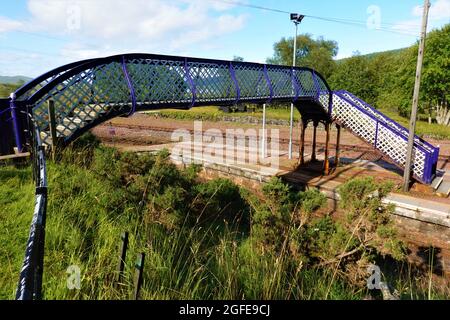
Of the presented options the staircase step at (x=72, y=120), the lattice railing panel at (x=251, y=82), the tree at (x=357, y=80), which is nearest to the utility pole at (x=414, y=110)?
the lattice railing panel at (x=251, y=82)

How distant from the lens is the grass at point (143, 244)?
239 cm

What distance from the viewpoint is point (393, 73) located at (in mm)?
36750

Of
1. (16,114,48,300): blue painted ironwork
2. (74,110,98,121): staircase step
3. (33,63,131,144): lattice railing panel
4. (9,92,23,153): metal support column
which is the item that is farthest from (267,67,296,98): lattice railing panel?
(16,114,48,300): blue painted ironwork

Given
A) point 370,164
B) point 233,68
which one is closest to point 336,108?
point 370,164

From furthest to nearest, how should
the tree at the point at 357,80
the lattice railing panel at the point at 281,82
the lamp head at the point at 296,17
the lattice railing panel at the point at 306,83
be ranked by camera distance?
the tree at the point at 357,80 < the lamp head at the point at 296,17 < the lattice railing panel at the point at 306,83 < the lattice railing panel at the point at 281,82

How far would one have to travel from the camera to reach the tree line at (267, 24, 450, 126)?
94.6 ft

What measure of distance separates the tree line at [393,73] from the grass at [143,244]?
3165 centimetres

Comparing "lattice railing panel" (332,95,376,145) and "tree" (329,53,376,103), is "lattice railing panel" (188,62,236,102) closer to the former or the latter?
"lattice railing panel" (332,95,376,145)

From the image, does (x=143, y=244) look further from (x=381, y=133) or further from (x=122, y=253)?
(x=381, y=133)

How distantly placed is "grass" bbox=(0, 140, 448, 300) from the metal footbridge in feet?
2.95

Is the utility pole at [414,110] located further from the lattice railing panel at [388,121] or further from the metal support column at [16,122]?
the metal support column at [16,122]

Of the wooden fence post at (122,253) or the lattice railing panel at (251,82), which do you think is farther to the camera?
the lattice railing panel at (251,82)

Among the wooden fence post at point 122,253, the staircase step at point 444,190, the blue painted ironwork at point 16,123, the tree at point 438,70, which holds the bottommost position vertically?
the staircase step at point 444,190

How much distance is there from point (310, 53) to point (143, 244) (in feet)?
179
